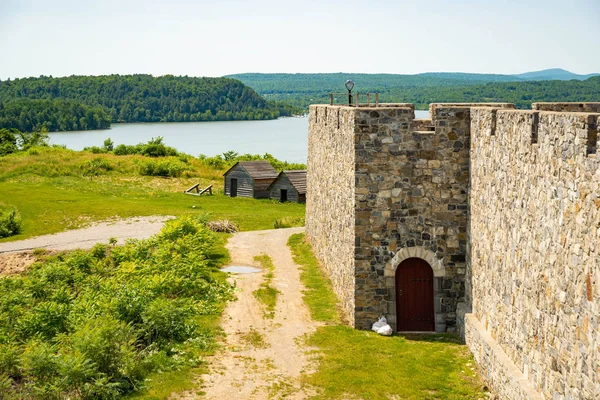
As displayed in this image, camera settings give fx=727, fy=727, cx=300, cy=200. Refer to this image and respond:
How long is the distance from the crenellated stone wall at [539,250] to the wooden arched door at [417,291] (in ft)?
6.27

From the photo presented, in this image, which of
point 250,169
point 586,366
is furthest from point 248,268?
point 250,169

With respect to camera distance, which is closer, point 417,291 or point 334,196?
point 417,291

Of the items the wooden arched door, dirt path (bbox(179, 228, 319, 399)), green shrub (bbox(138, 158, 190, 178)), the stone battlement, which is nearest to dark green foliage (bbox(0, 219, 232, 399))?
dirt path (bbox(179, 228, 319, 399))

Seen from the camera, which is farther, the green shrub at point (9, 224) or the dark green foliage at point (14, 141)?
the dark green foliage at point (14, 141)

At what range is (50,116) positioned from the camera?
13238 centimetres

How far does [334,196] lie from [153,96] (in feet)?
522

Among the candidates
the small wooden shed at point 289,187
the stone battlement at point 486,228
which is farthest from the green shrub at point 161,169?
the stone battlement at point 486,228

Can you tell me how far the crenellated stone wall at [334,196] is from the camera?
17625mm

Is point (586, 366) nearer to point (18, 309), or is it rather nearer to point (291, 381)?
point (291, 381)

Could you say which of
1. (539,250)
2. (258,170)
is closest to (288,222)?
(258,170)

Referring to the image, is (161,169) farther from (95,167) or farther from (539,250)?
(539,250)

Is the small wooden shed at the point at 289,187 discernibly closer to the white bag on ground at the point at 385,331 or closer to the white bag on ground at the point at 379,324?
the white bag on ground at the point at 379,324

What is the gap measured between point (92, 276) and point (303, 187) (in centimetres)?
1929

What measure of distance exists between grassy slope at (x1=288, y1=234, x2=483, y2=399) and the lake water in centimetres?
6479
